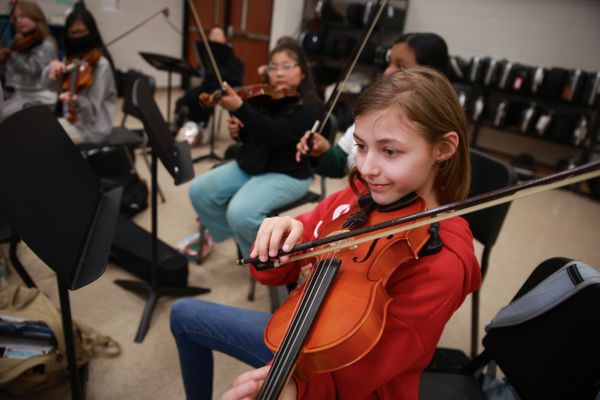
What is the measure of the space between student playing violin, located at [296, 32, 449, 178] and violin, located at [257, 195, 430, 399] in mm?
752

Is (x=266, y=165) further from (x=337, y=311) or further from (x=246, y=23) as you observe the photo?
(x=246, y=23)

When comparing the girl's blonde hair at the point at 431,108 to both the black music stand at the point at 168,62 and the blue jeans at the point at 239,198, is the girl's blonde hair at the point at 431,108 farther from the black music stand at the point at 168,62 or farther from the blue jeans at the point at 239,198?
the black music stand at the point at 168,62

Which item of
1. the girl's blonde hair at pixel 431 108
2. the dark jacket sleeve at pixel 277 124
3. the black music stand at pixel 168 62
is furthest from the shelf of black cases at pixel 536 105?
the girl's blonde hair at pixel 431 108

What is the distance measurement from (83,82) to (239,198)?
1331mm

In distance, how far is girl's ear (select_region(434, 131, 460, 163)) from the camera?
2.43ft

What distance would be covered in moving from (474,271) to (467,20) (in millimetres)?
4458

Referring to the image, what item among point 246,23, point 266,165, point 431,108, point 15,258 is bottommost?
point 15,258

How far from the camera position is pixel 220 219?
1849 mm

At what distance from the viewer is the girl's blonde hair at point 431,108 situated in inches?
28.1

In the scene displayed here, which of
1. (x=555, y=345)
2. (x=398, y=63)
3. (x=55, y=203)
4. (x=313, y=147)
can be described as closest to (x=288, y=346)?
(x=555, y=345)

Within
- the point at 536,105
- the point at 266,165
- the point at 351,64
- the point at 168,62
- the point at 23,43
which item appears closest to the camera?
the point at 351,64

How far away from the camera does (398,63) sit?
1506 mm

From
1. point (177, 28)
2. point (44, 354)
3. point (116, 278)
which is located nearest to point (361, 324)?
point (44, 354)

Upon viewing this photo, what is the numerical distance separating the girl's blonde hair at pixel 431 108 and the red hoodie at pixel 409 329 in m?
0.13
